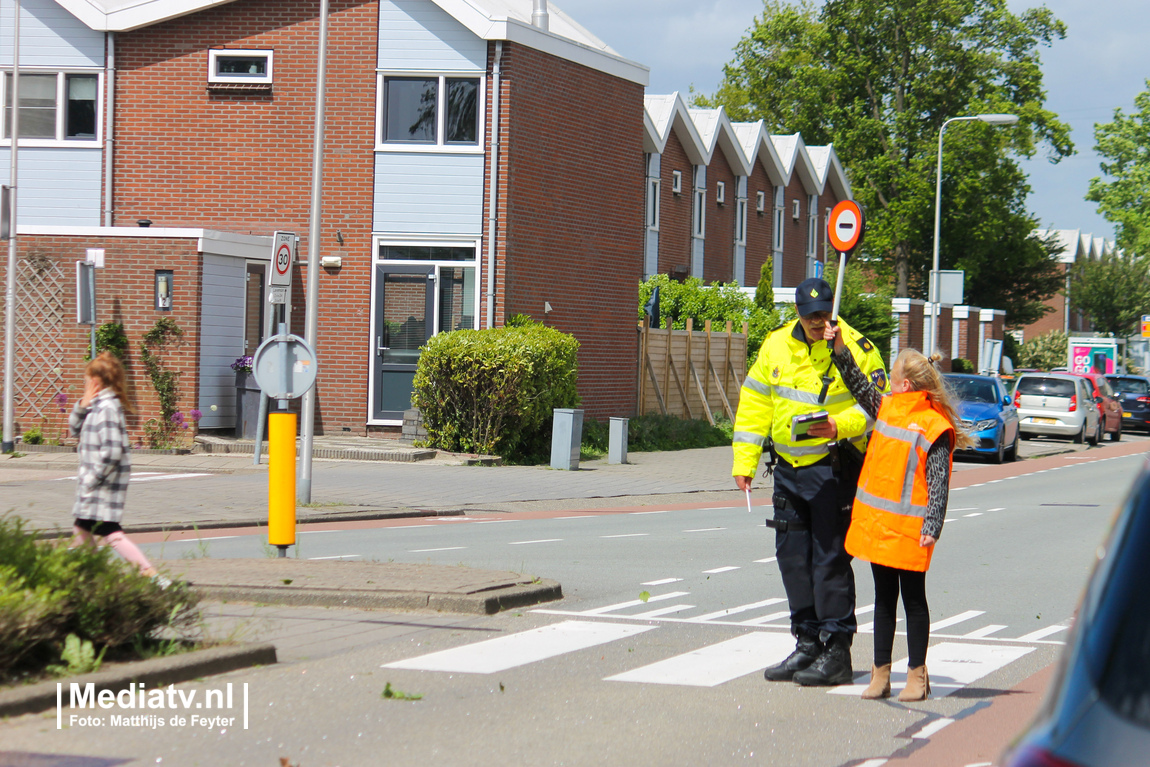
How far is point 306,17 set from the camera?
23.2 m

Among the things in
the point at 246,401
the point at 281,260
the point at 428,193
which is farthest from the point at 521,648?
the point at 428,193

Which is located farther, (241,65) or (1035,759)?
(241,65)

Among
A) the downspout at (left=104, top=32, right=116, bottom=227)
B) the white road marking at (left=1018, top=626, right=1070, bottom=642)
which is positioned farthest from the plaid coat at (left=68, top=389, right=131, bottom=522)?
the downspout at (left=104, top=32, right=116, bottom=227)

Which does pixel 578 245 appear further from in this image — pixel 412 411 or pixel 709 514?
pixel 709 514

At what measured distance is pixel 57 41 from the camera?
934 inches

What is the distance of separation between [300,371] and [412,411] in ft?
32.6

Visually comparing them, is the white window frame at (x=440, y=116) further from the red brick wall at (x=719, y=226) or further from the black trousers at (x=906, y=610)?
the black trousers at (x=906, y=610)

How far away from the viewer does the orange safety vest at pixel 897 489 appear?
5988mm

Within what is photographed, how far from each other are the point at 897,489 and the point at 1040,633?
9.11 feet

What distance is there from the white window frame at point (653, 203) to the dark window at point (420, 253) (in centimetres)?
1243

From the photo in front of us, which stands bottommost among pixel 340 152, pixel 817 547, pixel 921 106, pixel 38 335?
pixel 817 547

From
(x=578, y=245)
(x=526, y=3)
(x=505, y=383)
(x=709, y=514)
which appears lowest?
(x=709, y=514)

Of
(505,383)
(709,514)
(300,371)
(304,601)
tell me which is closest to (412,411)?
(505,383)

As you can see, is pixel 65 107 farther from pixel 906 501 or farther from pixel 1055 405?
pixel 1055 405
